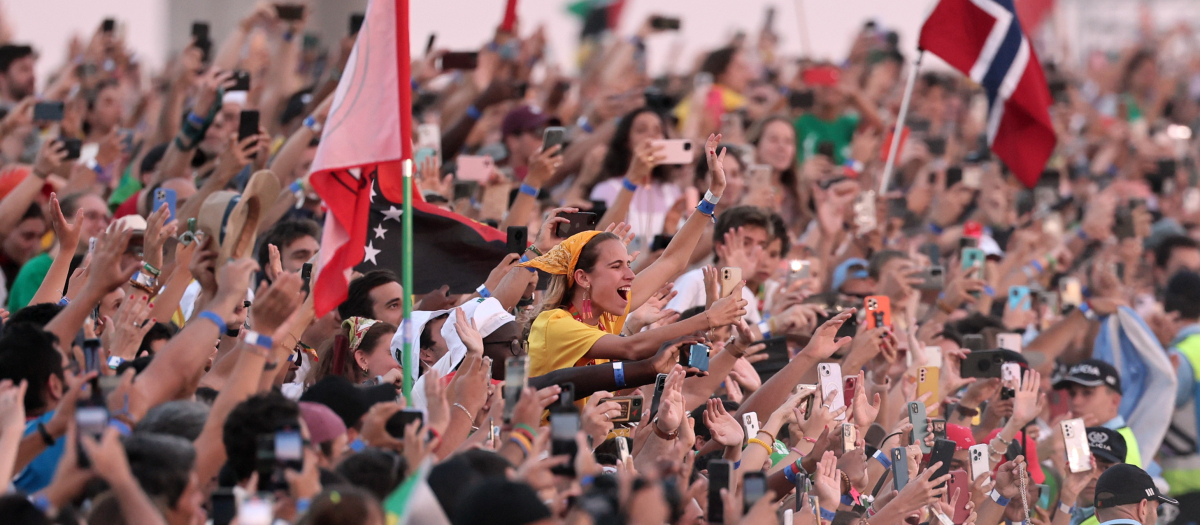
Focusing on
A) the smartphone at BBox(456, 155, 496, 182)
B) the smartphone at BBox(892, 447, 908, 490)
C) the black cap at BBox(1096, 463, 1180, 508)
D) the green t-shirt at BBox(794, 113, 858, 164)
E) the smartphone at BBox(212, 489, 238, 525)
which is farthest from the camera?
the green t-shirt at BBox(794, 113, 858, 164)

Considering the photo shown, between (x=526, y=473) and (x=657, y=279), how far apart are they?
7.69 feet

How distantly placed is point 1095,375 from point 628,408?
3.61 m

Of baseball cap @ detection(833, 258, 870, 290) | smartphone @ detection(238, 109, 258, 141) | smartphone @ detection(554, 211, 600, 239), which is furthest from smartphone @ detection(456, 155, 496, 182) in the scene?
baseball cap @ detection(833, 258, 870, 290)

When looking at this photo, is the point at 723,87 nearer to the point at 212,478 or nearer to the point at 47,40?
the point at 47,40

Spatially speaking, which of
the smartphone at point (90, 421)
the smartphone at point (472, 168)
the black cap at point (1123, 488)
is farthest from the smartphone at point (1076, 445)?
the smartphone at point (90, 421)

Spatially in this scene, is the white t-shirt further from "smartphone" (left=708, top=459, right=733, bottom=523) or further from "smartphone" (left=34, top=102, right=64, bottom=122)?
"smartphone" (left=34, top=102, right=64, bottom=122)

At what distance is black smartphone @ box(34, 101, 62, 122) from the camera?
8.13 m

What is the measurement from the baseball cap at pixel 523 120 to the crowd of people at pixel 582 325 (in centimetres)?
2

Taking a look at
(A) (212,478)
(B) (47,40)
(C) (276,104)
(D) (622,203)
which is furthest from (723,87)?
(A) (212,478)

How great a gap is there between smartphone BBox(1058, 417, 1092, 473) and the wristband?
359 cm

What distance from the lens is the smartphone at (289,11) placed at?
9.37 metres

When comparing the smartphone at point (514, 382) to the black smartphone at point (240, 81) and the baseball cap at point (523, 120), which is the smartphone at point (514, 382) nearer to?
the black smartphone at point (240, 81)

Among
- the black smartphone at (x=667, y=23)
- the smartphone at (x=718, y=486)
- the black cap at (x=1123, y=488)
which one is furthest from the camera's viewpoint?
the black smartphone at (x=667, y=23)

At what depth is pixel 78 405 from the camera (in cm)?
351
